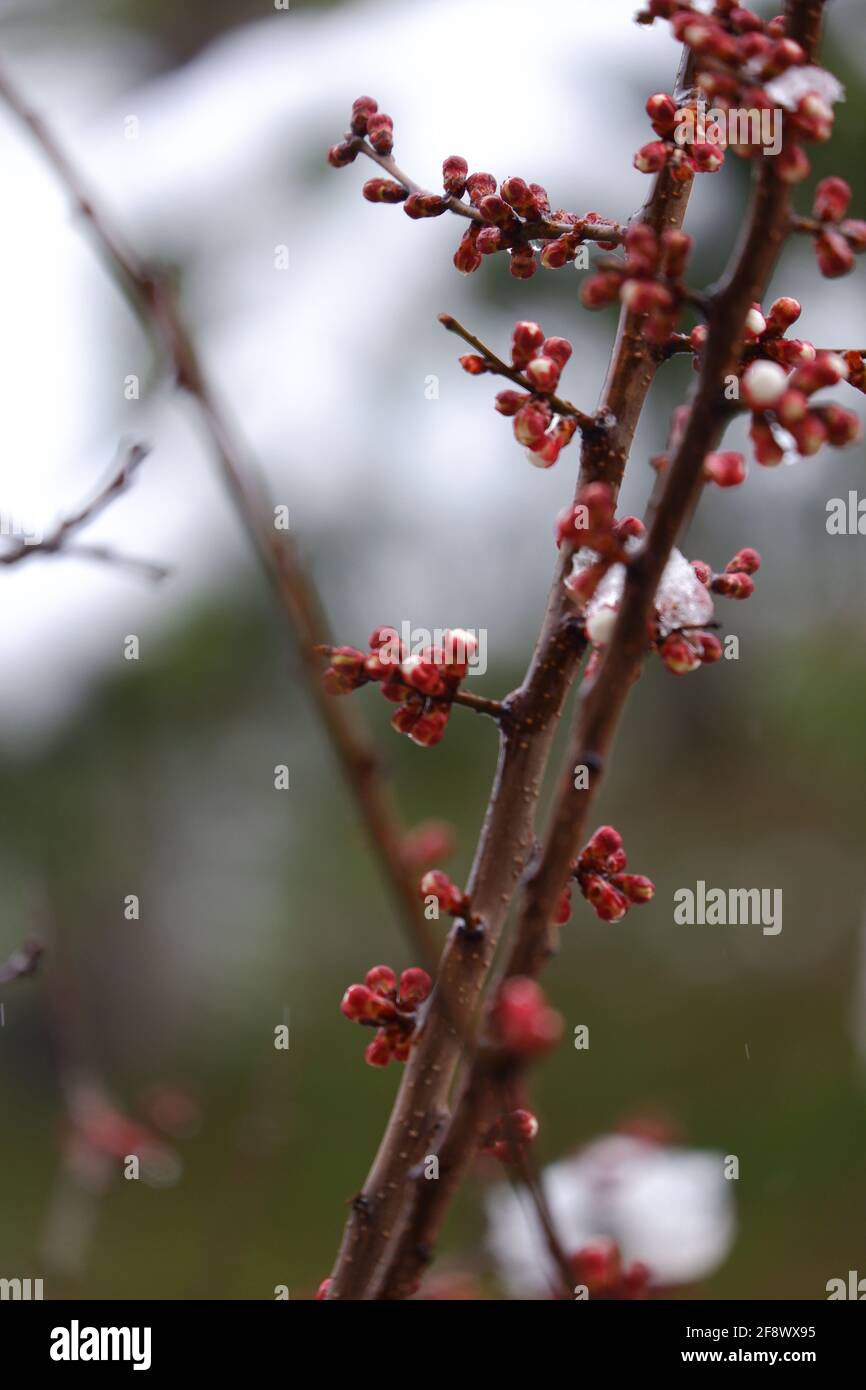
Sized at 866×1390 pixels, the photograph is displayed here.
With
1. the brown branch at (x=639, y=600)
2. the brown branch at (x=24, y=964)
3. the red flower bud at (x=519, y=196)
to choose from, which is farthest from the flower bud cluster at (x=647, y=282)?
the brown branch at (x=24, y=964)

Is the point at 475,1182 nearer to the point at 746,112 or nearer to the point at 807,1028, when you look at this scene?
the point at 746,112

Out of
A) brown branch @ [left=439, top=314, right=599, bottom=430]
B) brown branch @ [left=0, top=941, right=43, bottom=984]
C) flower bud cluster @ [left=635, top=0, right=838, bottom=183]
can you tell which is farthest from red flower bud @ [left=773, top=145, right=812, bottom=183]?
brown branch @ [left=0, top=941, right=43, bottom=984]

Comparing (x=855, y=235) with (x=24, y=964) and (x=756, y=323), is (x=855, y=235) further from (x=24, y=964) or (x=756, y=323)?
(x=24, y=964)

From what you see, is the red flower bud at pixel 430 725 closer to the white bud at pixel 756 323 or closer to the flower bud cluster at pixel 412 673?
the flower bud cluster at pixel 412 673

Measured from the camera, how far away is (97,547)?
507mm

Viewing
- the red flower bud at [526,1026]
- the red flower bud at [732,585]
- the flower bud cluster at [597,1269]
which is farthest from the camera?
the red flower bud at [732,585]

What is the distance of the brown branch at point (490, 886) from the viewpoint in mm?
380

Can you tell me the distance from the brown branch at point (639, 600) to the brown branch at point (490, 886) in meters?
0.08

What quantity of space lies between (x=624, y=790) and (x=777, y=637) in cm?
131

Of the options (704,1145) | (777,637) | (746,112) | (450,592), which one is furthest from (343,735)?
(704,1145)

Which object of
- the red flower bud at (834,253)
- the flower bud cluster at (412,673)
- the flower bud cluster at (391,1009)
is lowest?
the flower bud cluster at (391,1009)

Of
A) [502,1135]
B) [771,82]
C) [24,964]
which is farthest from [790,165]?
[24,964]

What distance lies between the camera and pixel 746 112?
32 cm

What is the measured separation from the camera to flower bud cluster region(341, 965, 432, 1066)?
386 millimetres
